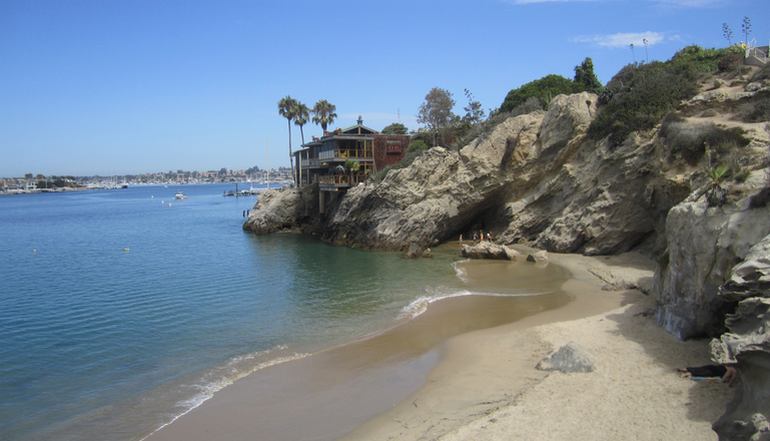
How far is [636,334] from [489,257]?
58.2ft

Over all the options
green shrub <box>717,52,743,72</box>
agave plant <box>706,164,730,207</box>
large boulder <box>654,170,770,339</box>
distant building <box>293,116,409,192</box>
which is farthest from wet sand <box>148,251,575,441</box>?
distant building <box>293,116,409,192</box>

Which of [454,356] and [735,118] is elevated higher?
[735,118]

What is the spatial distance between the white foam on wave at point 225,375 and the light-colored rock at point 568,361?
8173mm

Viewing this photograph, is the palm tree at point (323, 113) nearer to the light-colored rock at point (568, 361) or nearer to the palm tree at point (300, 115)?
the palm tree at point (300, 115)

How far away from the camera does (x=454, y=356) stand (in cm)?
1750

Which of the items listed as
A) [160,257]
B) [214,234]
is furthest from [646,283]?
[214,234]

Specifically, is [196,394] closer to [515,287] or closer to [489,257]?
[515,287]

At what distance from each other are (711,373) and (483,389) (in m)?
5.43

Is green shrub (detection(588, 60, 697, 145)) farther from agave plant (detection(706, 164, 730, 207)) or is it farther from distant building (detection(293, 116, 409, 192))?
distant building (detection(293, 116, 409, 192))

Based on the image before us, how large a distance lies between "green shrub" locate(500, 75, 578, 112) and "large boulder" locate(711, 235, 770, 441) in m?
47.1

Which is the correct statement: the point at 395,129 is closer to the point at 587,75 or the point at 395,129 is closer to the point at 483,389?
the point at 587,75

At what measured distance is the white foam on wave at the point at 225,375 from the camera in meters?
14.8

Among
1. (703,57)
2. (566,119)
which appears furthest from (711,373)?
(703,57)

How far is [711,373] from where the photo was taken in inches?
485
